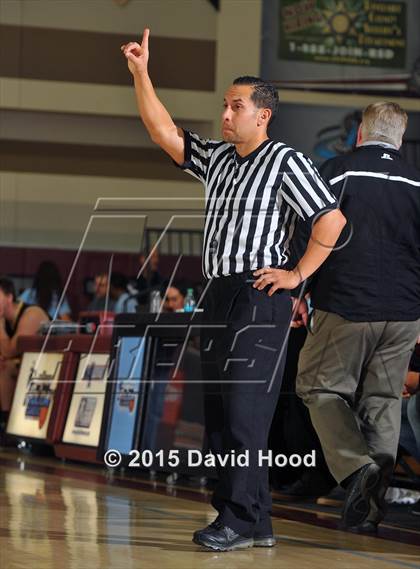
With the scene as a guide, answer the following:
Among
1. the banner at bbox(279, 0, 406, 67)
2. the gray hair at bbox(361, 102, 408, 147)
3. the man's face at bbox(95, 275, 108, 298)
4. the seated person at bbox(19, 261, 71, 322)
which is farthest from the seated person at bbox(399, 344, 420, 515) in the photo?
the banner at bbox(279, 0, 406, 67)

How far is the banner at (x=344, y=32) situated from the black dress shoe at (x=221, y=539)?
12876mm

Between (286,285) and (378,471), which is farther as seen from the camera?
(378,471)

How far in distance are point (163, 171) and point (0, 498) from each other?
11.8m

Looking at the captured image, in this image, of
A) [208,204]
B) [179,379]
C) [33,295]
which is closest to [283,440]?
[179,379]

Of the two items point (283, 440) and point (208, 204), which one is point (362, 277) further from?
point (283, 440)

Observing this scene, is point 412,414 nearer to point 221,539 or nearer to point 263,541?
point 263,541

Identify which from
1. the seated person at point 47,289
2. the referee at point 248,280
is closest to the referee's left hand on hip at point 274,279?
the referee at point 248,280

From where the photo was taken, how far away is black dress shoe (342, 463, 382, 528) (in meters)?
4.37

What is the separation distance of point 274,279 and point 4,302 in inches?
230

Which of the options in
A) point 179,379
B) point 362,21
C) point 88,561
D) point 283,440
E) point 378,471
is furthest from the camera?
point 362,21

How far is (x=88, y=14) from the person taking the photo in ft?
54.9

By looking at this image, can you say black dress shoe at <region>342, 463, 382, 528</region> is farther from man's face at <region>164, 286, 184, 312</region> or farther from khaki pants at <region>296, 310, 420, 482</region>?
man's face at <region>164, 286, 184, 312</region>

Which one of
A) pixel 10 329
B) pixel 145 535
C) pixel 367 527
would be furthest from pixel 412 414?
pixel 10 329

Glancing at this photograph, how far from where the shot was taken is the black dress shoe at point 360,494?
14.3 feet
